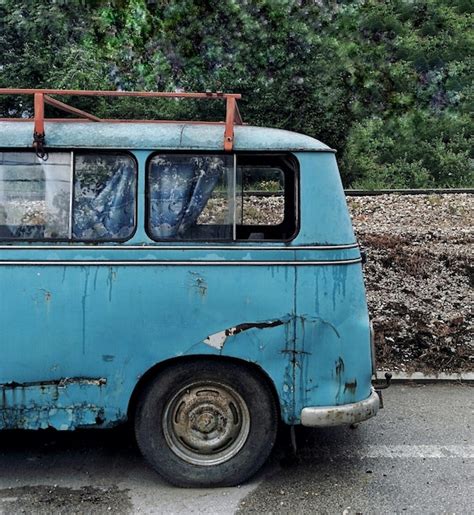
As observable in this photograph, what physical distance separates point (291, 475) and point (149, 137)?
2.51m

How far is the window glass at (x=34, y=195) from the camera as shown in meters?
3.85

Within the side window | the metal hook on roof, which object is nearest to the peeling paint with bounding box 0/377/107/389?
the side window

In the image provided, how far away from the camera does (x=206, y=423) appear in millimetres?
4004

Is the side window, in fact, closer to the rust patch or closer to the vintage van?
the vintage van

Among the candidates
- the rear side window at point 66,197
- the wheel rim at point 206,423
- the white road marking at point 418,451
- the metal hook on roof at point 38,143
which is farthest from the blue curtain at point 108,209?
the white road marking at point 418,451

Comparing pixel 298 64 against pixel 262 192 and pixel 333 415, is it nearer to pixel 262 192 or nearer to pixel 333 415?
pixel 262 192

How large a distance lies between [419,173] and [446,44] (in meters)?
7.23

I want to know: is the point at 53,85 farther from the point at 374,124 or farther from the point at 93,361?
the point at 93,361

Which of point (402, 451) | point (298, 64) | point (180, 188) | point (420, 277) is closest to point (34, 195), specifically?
point (180, 188)

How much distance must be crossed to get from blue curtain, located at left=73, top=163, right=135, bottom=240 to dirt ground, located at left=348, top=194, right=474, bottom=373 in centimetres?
365

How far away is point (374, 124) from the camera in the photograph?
21.0 meters

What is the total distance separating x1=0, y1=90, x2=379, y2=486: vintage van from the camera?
3.80 meters

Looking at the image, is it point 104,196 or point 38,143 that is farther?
point 104,196

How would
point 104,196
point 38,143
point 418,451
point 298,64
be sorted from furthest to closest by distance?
point 298,64 → point 418,451 → point 104,196 → point 38,143
